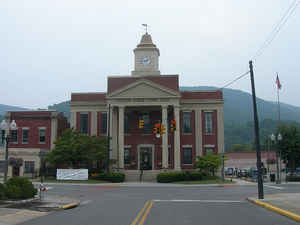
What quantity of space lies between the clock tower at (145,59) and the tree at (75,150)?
12725 mm

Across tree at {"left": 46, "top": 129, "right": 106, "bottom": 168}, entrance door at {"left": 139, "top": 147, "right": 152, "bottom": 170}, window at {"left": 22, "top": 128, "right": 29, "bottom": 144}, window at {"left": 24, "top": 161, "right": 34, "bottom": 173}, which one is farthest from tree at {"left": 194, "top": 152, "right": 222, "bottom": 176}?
window at {"left": 22, "top": 128, "right": 29, "bottom": 144}

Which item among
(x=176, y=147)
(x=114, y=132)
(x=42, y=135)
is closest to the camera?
(x=176, y=147)

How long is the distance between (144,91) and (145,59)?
7738mm

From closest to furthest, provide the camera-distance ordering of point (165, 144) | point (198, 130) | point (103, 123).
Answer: point (165, 144) < point (198, 130) < point (103, 123)

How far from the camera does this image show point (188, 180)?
136 ft

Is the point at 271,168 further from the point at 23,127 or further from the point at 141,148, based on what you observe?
the point at 23,127

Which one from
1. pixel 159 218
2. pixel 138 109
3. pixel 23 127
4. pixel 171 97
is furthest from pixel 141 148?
pixel 159 218

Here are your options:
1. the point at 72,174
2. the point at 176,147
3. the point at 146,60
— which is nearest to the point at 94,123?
the point at 72,174

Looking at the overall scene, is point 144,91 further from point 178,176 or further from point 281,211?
point 281,211

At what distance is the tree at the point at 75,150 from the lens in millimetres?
42250

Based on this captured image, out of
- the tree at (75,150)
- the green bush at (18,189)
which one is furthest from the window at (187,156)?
the green bush at (18,189)

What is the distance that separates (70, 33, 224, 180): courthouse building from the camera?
1811 inches

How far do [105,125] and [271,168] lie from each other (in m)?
45.2

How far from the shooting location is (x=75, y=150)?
42.0m
